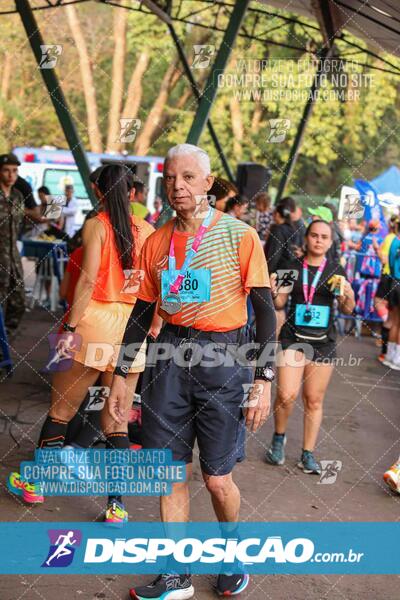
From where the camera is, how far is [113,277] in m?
5.61

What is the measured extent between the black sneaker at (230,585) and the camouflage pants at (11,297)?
17.5ft

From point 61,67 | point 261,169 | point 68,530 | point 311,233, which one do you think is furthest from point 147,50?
point 68,530

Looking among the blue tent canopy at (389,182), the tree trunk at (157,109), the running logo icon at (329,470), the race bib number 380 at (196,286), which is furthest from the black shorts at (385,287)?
the tree trunk at (157,109)

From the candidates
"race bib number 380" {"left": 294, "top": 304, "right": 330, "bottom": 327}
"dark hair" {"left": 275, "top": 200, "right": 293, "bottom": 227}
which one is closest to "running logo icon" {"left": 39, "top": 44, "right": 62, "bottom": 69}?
"dark hair" {"left": 275, "top": 200, "right": 293, "bottom": 227}

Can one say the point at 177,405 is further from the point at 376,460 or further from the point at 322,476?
the point at 376,460

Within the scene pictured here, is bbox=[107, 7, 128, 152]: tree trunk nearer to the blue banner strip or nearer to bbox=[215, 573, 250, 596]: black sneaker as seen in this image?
the blue banner strip

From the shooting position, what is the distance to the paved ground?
4.73m

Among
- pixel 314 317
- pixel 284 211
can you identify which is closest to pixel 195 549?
pixel 314 317

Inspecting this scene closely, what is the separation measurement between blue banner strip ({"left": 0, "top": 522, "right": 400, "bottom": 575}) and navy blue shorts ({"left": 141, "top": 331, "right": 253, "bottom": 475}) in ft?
1.26

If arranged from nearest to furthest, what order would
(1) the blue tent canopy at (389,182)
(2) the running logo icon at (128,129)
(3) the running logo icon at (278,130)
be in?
(2) the running logo icon at (128,129) < (3) the running logo icon at (278,130) < (1) the blue tent canopy at (389,182)

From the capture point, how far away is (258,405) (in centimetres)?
431

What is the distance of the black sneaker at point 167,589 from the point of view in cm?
450

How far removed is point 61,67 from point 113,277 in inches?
1246

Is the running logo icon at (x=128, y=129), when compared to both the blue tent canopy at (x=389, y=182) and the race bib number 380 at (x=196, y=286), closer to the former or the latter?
the race bib number 380 at (x=196, y=286)
